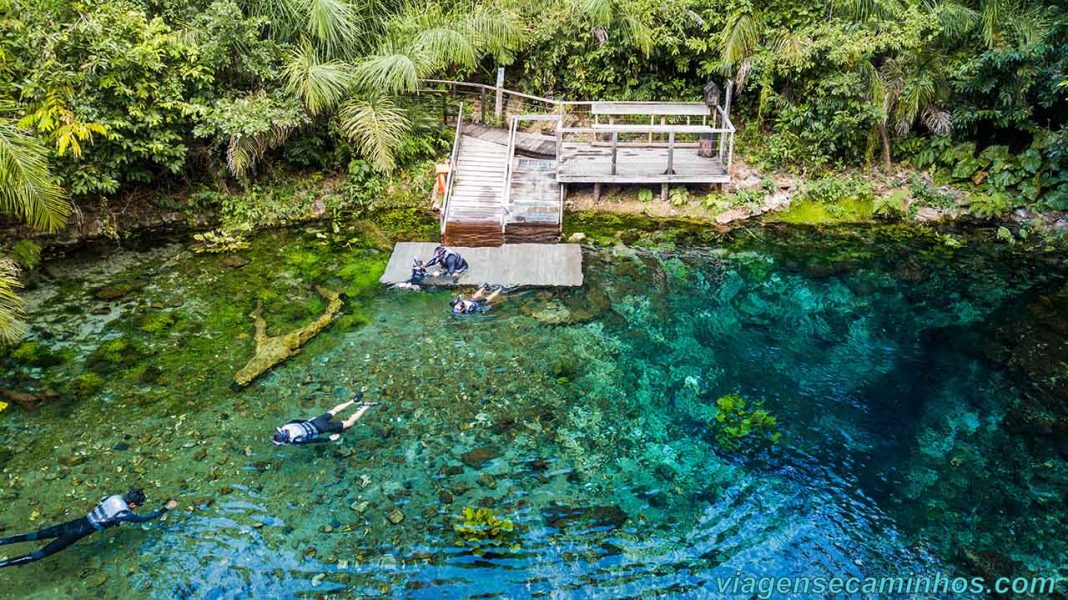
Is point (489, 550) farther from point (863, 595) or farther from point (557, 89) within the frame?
point (557, 89)

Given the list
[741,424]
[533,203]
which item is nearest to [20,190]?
[533,203]

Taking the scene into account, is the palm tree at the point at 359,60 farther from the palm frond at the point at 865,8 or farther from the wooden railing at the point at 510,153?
the palm frond at the point at 865,8

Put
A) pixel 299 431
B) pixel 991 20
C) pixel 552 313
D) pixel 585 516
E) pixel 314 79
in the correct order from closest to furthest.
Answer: pixel 585 516, pixel 299 431, pixel 552 313, pixel 314 79, pixel 991 20

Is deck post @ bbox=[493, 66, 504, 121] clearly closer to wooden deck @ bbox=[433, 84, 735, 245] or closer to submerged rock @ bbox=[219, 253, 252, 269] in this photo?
wooden deck @ bbox=[433, 84, 735, 245]

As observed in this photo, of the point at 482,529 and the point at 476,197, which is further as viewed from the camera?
→ the point at 476,197

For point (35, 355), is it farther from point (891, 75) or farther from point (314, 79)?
point (891, 75)

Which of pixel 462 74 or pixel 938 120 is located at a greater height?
pixel 462 74

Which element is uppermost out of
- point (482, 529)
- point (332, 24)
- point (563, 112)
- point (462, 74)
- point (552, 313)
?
point (332, 24)

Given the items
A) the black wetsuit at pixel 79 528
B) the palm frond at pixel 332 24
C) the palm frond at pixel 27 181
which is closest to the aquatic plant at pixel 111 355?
the palm frond at pixel 27 181
